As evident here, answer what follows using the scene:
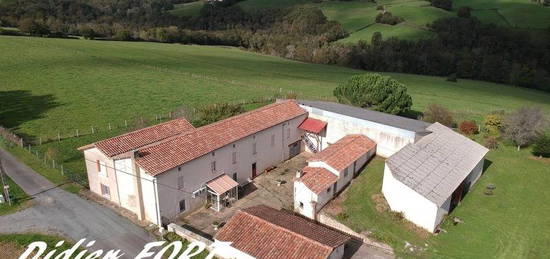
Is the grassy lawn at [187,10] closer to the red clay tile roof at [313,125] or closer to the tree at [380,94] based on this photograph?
the tree at [380,94]

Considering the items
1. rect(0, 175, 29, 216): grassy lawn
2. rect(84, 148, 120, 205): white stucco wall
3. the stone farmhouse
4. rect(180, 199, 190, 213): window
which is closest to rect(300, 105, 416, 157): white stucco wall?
the stone farmhouse

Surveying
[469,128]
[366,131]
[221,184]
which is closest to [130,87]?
[221,184]

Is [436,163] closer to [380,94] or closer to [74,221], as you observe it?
[380,94]

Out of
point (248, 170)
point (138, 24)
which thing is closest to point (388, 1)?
point (138, 24)

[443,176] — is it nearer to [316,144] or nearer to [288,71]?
[316,144]

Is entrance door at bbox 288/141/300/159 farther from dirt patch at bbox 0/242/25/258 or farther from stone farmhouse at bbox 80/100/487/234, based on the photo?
dirt patch at bbox 0/242/25/258

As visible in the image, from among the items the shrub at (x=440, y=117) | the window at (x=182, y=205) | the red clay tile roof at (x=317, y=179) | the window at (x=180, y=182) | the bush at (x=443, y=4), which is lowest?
the window at (x=182, y=205)

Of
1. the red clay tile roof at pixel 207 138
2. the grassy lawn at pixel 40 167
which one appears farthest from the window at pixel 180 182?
the grassy lawn at pixel 40 167

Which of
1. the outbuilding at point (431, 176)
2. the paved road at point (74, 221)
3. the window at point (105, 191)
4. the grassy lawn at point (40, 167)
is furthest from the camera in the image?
the grassy lawn at point (40, 167)

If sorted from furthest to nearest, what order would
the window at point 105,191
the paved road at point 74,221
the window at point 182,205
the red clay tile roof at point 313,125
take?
the red clay tile roof at point 313,125 → the window at point 105,191 → the window at point 182,205 → the paved road at point 74,221
